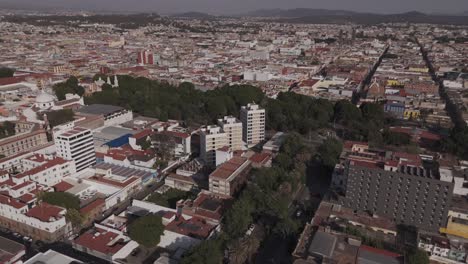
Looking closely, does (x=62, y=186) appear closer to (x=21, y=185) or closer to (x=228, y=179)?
(x=21, y=185)

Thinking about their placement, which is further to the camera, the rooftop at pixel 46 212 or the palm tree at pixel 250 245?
the rooftop at pixel 46 212

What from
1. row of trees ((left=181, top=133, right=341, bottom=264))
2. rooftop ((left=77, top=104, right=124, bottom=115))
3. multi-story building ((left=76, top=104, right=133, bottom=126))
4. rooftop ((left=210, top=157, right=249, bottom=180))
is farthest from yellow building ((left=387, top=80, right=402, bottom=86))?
rooftop ((left=77, top=104, right=124, bottom=115))

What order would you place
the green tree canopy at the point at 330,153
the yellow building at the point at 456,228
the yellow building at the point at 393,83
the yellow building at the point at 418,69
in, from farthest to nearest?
1. the yellow building at the point at 418,69
2. the yellow building at the point at 393,83
3. the green tree canopy at the point at 330,153
4. the yellow building at the point at 456,228

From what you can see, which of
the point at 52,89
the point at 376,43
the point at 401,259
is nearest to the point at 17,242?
the point at 401,259

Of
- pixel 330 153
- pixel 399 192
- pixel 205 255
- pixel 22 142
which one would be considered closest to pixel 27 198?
pixel 22 142

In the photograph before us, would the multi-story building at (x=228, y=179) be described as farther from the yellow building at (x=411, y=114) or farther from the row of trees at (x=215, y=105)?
the yellow building at (x=411, y=114)

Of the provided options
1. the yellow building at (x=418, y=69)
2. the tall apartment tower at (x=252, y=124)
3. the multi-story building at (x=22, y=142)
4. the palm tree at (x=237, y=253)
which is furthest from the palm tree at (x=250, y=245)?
the yellow building at (x=418, y=69)

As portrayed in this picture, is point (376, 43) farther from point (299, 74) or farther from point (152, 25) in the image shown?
point (152, 25)
